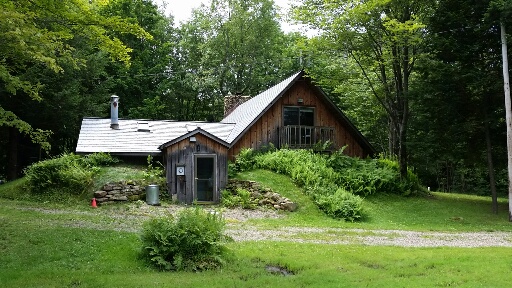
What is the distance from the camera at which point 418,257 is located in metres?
9.15

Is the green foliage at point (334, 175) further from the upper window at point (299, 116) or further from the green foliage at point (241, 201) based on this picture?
the upper window at point (299, 116)

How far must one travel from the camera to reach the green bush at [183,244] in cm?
818

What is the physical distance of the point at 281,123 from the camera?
915 inches

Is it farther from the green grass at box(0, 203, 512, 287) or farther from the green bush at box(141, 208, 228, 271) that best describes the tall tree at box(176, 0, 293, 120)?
the green bush at box(141, 208, 228, 271)

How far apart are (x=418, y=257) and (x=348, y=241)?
2.38 meters

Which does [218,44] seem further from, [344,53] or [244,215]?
[244,215]

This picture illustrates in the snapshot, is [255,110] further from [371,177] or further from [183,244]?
[183,244]

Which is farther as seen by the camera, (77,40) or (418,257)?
(77,40)

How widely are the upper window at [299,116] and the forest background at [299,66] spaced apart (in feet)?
5.67

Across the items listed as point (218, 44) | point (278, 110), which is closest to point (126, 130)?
point (278, 110)

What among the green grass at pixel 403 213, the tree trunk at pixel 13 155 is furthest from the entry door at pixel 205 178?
the tree trunk at pixel 13 155

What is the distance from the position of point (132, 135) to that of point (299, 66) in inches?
911

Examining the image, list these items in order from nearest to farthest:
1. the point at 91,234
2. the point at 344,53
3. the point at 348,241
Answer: the point at 91,234 < the point at 348,241 < the point at 344,53

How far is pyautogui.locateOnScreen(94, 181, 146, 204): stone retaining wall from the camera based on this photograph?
55.1 ft
